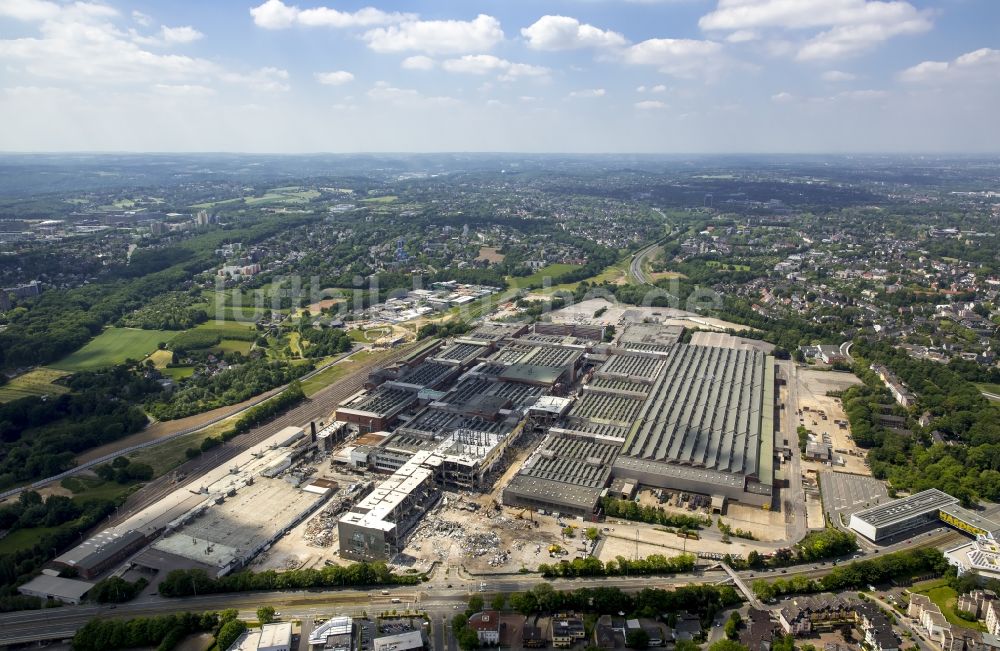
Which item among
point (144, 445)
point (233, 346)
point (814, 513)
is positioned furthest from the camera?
point (233, 346)

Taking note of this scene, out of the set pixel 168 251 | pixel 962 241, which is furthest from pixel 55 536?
pixel 962 241

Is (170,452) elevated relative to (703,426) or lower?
lower

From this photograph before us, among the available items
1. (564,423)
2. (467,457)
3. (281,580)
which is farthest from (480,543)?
(564,423)

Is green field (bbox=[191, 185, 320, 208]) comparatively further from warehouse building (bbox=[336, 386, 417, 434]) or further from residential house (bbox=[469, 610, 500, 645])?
residential house (bbox=[469, 610, 500, 645])

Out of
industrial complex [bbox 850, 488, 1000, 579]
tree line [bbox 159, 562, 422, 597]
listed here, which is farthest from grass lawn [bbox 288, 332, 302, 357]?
industrial complex [bbox 850, 488, 1000, 579]

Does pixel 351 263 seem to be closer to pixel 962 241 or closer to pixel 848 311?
pixel 848 311

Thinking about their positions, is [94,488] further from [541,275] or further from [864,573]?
[541,275]

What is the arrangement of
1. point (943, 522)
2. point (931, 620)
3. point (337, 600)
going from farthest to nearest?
point (943, 522) → point (337, 600) → point (931, 620)

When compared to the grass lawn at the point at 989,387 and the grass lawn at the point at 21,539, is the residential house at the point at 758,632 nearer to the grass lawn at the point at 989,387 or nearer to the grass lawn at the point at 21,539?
the grass lawn at the point at 21,539
